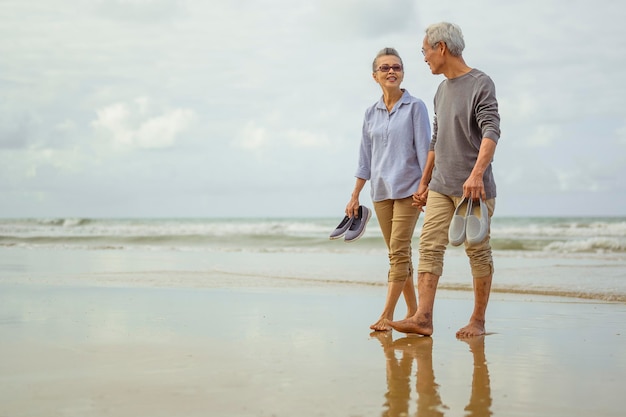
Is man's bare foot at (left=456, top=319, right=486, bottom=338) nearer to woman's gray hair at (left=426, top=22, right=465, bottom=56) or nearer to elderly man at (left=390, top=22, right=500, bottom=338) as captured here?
elderly man at (left=390, top=22, right=500, bottom=338)

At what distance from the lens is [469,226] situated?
166 inches

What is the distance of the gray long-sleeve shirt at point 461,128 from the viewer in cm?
432

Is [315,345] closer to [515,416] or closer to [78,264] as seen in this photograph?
[515,416]

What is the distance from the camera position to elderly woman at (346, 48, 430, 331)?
191 inches

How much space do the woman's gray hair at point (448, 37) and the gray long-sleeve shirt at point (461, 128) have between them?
172 mm

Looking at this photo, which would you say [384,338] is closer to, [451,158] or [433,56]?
[451,158]

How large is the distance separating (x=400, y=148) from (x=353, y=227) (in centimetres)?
69

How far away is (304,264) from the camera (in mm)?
12383

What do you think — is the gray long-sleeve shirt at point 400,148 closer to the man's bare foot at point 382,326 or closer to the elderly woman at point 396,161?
the elderly woman at point 396,161

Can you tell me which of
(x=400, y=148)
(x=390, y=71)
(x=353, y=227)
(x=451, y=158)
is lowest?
(x=353, y=227)

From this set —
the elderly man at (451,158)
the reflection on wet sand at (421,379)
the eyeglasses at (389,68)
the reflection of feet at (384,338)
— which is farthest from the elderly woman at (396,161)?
the reflection on wet sand at (421,379)

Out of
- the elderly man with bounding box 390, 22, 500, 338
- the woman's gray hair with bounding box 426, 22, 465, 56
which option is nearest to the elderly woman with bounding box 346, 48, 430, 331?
the elderly man with bounding box 390, 22, 500, 338

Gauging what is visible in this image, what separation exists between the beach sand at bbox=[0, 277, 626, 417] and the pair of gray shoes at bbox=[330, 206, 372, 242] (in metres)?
0.64

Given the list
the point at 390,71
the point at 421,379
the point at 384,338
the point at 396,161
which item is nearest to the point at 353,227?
the point at 396,161
